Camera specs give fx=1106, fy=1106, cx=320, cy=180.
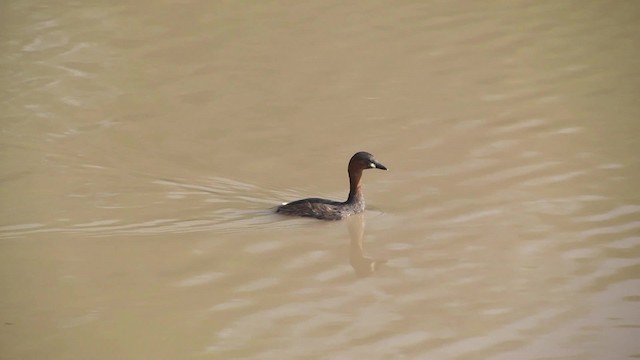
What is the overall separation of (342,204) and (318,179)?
102 centimetres

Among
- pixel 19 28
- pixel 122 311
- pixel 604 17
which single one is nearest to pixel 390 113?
pixel 604 17

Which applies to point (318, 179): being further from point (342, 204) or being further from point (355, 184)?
point (342, 204)

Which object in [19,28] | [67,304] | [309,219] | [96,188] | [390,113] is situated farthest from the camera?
[19,28]

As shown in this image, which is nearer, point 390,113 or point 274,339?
point 274,339

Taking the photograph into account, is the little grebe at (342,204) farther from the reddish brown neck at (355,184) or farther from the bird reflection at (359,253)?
the bird reflection at (359,253)

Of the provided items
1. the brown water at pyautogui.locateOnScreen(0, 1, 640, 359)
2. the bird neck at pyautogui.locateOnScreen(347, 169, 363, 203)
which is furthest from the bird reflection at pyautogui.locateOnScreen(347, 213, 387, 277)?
the bird neck at pyautogui.locateOnScreen(347, 169, 363, 203)

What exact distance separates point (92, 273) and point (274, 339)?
1.97 m

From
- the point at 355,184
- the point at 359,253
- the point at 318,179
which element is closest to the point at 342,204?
the point at 355,184

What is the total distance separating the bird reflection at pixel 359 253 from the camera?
9.03 metres

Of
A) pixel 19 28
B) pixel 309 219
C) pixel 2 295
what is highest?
pixel 19 28

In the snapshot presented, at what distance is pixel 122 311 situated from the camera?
329 inches

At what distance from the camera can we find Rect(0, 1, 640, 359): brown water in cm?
805

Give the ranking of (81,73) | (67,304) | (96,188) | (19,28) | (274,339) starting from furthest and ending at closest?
(19,28), (81,73), (96,188), (67,304), (274,339)

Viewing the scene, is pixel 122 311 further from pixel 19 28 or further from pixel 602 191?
pixel 19 28
